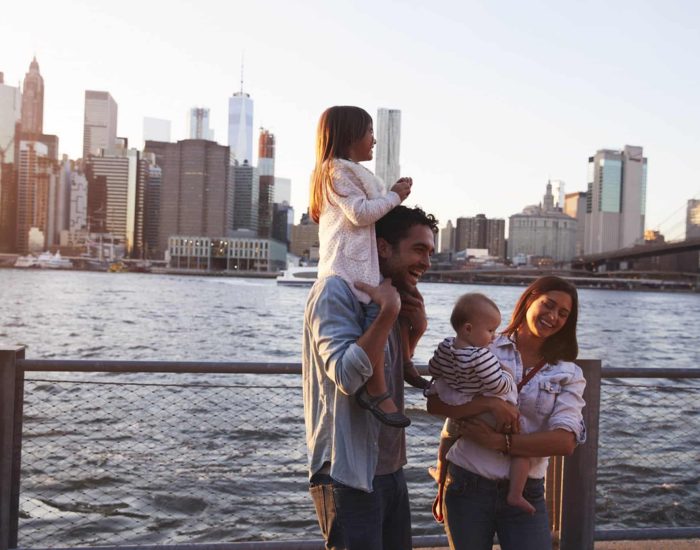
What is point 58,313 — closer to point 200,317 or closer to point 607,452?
point 200,317

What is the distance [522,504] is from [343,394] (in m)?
0.68

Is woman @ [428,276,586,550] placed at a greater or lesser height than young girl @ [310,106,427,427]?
Answer: lesser

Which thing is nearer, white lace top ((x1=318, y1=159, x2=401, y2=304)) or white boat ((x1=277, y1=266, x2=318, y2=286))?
white lace top ((x1=318, y1=159, x2=401, y2=304))

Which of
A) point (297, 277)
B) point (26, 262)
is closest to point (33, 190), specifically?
point (26, 262)

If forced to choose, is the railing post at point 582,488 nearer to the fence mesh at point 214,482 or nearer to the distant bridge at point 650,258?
the fence mesh at point 214,482

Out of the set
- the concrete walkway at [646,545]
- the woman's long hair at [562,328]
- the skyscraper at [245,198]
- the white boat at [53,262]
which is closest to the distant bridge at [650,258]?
the concrete walkway at [646,545]

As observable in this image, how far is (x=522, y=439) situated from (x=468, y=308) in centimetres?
41

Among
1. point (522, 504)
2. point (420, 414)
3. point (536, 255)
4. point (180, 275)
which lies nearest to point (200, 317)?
point (420, 414)

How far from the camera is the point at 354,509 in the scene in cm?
180

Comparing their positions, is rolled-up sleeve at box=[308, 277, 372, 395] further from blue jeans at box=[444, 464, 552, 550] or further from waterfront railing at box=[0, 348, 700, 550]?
waterfront railing at box=[0, 348, 700, 550]

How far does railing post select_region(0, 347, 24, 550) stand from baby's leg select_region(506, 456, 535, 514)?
198cm

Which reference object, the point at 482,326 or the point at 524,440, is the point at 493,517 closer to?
the point at 524,440

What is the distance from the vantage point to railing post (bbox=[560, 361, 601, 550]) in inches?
121

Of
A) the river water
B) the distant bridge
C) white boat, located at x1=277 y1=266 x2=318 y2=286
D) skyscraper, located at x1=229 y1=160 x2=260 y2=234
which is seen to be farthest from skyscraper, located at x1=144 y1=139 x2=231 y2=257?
the river water
